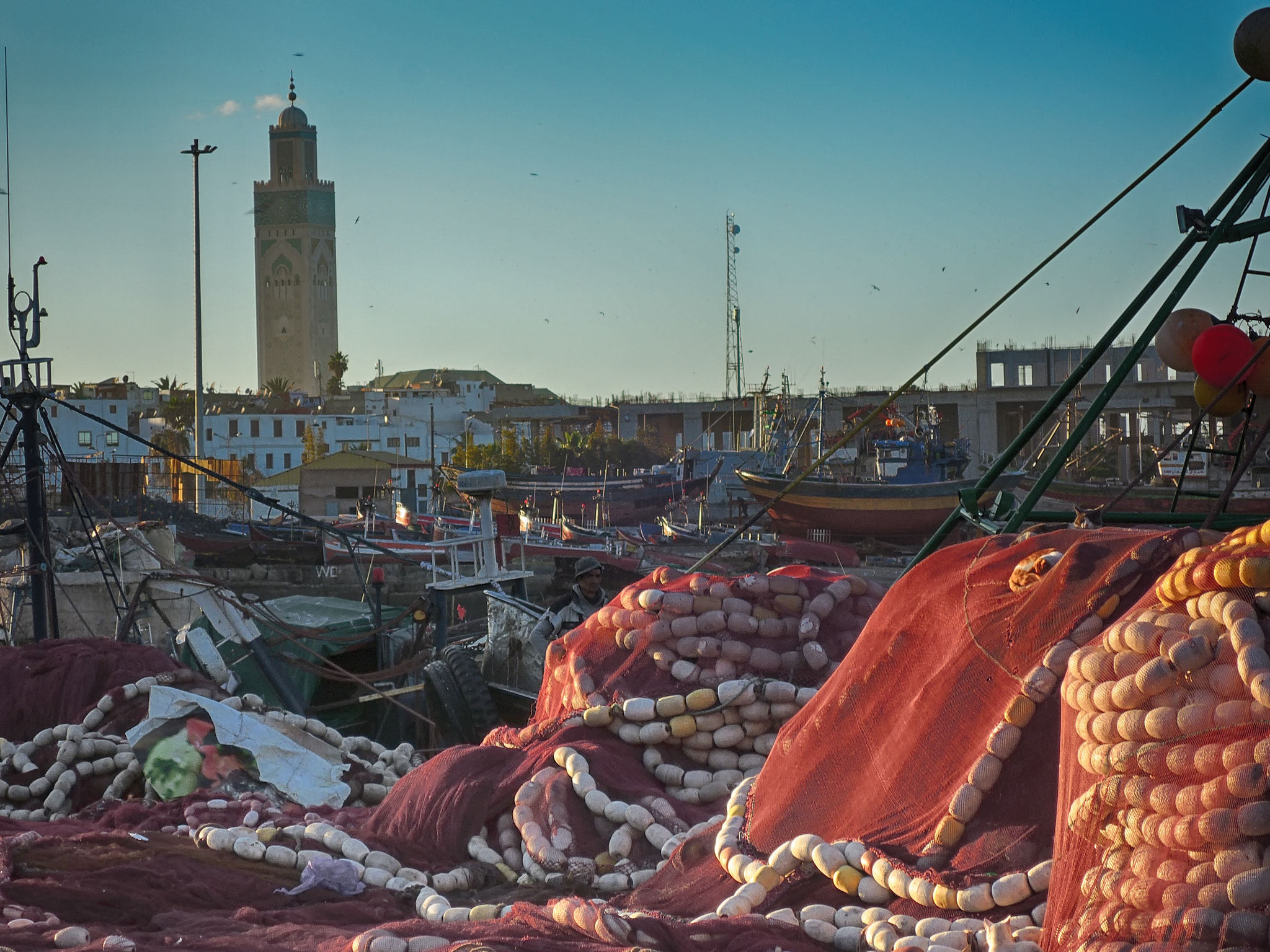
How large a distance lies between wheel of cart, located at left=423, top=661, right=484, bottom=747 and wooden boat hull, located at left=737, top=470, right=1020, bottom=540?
22946 mm

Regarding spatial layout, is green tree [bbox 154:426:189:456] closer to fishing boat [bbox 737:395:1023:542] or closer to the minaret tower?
fishing boat [bbox 737:395:1023:542]

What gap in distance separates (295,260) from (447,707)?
11579 centimetres

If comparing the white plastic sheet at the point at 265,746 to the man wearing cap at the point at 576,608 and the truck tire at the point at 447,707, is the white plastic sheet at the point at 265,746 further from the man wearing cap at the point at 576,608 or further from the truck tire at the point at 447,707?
the truck tire at the point at 447,707

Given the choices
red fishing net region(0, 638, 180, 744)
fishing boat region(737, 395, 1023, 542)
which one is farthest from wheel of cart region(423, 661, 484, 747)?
fishing boat region(737, 395, 1023, 542)

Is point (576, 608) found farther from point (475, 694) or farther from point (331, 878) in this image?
point (331, 878)

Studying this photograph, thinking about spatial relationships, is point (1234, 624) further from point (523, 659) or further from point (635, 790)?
point (523, 659)

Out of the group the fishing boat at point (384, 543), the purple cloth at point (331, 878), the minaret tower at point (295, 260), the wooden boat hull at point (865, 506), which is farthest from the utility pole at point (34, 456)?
the minaret tower at point (295, 260)

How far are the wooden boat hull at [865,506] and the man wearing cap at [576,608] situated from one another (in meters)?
24.4

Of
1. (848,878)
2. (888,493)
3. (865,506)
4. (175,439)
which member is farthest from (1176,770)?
(175,439)

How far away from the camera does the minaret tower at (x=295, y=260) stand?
117750 mm

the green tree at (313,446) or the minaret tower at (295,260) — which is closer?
the green tree at (313,446)

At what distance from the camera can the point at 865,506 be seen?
3356 cm

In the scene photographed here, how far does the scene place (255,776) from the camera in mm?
6172

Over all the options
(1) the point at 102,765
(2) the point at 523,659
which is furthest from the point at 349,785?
(2) the point at 523,659
